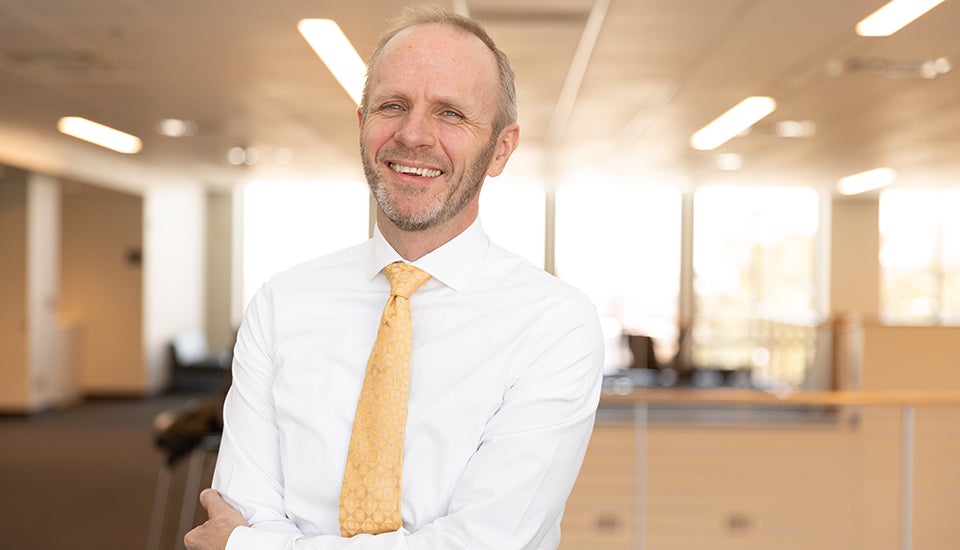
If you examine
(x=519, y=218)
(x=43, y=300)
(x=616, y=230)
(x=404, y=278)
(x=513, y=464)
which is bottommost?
(x=43, y=300)

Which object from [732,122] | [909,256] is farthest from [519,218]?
[732,122]

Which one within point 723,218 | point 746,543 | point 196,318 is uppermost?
point 723,218

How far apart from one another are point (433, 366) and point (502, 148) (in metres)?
0.38

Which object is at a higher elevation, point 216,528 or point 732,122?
point 732,122

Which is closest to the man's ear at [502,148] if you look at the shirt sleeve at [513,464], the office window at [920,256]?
the shirt sleeve at [513,464]

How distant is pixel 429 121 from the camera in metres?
1.49

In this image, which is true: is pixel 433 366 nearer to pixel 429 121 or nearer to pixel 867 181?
pixel 429 121

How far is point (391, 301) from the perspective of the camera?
5.12 ft

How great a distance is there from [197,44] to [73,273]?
8702mm

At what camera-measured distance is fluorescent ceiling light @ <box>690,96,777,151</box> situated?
25.2ft

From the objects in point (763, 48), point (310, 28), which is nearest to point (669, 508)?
point (763, 48)

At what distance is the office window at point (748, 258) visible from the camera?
15594 mm

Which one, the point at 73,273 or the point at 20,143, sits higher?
the point at 20,143

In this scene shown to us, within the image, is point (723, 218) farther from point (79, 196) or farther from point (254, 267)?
point (79, 196)
